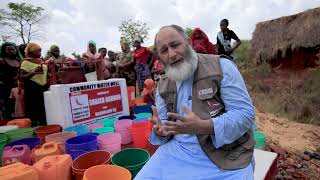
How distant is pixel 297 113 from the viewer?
738 cm

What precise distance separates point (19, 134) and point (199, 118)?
2540 millimetres

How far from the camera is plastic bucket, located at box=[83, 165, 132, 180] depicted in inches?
88.7

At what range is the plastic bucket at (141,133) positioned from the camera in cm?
331

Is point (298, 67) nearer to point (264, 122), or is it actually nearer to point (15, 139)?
point (264, 122)

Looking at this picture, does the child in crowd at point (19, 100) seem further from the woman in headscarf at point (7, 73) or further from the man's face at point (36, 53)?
the woman in headscarf at point (7, 73)

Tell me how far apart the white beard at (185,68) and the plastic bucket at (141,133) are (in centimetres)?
122

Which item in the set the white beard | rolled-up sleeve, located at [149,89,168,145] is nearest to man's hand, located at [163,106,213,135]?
the white beard

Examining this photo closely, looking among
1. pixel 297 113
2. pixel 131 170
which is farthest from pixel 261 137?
pixel 297 113

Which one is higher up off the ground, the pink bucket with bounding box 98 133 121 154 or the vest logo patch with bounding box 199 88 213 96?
the vest logo patch with bounding box 199 88 213 96

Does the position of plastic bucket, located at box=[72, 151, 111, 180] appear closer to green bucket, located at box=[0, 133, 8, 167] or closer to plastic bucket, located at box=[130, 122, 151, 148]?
plastic bucket, located at box=[130, 122, 151, 148]

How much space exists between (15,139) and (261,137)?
2961mm

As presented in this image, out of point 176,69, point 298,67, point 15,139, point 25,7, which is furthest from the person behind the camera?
point 25,7

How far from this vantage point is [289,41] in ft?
43.6

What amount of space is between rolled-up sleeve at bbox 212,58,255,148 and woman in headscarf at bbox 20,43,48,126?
365 centimetres
